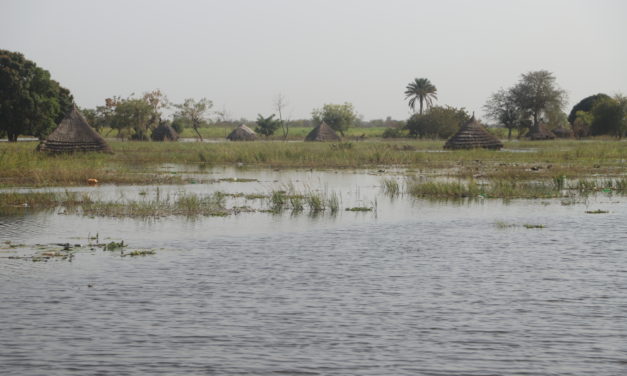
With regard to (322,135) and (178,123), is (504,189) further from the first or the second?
(178,123)

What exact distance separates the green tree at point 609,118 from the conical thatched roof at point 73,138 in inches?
Result: 1949

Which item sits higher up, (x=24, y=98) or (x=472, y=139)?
(x=24, y=98)

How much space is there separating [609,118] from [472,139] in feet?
87.1

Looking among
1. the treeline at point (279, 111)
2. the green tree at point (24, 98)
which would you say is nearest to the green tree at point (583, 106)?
the treeline at point (279, 111)

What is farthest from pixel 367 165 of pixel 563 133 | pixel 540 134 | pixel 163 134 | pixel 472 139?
pixel 563 133

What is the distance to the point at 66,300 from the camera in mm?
10422

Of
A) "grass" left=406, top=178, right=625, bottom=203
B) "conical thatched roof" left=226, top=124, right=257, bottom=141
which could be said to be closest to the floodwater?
"grass" left=406, top=178, right=625, bottom=203

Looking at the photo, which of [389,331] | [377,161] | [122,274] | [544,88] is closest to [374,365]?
[389,331]

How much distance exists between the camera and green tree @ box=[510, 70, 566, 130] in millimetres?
87250

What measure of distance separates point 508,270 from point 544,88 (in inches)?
3145

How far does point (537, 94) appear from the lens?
87312mm

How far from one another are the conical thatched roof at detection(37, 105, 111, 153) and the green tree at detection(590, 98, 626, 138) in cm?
4951

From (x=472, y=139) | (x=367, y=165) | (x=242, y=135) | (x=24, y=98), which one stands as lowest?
(x=367, y=165)

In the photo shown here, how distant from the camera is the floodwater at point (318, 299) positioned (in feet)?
26.2
